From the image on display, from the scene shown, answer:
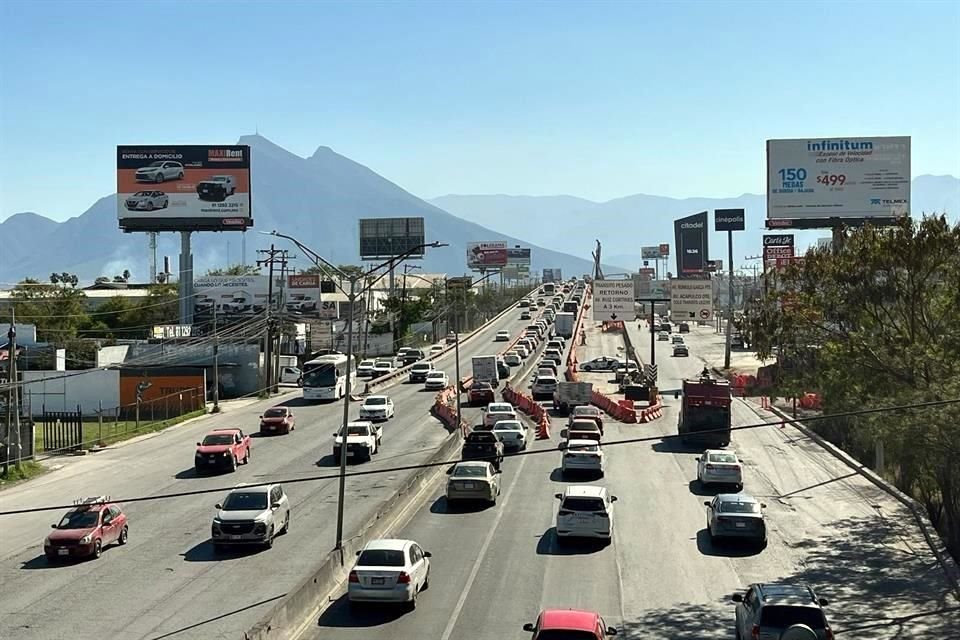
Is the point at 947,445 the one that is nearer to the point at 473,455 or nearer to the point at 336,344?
the point at 473,455

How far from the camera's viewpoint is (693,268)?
628 ft

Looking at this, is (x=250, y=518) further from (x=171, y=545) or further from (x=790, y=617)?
(x=790, y=617)

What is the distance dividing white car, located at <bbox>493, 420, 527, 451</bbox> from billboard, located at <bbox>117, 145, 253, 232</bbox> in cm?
6360

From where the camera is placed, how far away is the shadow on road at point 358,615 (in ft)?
71.9

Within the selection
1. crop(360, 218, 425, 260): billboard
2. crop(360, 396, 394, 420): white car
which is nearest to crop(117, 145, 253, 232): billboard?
crop(360, 396, 394, 420): white car

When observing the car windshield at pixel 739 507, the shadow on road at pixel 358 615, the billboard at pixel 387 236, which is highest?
the billboard at pixel 387 236

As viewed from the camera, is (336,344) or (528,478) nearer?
(528,478)

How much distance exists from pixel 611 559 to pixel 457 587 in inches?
201

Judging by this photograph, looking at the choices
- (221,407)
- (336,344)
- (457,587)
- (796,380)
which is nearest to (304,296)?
(336,344)

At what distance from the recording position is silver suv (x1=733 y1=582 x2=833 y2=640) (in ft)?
59.2

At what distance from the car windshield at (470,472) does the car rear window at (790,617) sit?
17467mm

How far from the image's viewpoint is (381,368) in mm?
93562

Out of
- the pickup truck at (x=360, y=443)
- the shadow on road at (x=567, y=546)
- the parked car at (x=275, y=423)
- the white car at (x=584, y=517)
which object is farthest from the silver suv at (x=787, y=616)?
the parked car at (x=275, y=423)

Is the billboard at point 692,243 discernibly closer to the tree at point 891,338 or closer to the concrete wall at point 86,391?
the concrete wall at point 86,391
